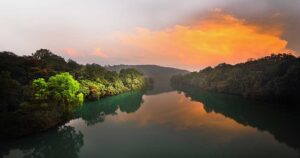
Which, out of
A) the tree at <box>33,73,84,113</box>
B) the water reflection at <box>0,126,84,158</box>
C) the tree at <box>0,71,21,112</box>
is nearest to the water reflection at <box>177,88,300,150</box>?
the water reflection at <box>0,126,84,158</box>

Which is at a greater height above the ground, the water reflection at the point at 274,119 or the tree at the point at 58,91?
the tree at the point at 58,91

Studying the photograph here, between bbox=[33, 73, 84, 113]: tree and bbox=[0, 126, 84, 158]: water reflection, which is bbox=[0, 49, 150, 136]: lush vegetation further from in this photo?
bbox=[0, 126, 84, 158]: water reflection

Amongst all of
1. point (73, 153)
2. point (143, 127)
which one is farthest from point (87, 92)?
point (73, 153)

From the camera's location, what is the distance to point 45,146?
23.0 metres

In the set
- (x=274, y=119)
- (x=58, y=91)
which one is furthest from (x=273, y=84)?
(x=58, y=91)

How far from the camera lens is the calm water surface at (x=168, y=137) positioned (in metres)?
21.4

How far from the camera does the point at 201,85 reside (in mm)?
103000

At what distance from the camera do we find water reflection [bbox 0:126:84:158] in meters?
21.0

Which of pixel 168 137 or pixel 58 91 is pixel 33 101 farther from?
pixel 168 137

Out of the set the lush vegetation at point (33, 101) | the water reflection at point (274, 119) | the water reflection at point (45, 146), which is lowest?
the water reflection at point (45, 146)

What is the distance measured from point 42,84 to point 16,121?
830 centimetres

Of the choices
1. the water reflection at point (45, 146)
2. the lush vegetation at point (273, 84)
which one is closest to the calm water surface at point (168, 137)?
the water reflection at point (45, 146)

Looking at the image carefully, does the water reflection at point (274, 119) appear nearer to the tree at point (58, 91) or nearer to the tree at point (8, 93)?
the tree at point (58, 91)

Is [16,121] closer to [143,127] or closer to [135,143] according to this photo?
[135,143]
